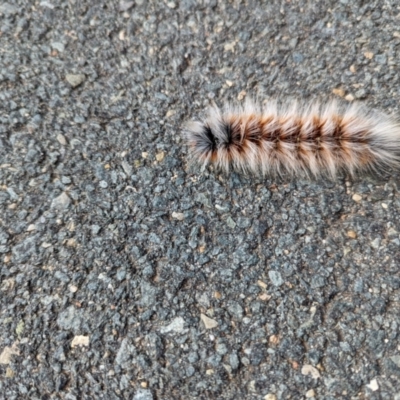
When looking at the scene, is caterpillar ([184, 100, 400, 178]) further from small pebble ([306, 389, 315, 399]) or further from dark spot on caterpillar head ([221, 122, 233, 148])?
small pebble ([306, 389, 315, 399])

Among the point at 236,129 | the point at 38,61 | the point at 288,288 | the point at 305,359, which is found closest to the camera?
the point at 305,359

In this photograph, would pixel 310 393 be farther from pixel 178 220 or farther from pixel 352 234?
pixel 178 220

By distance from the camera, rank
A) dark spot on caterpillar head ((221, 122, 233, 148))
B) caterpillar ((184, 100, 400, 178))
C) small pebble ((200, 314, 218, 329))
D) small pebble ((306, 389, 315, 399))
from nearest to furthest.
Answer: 1. small pebble ((306, 389, 315, 399))
2. small pebble ((200, 314, 218, 329))
3. caterpillar ((184, 100, 400, 178))
4. dark spot on caterpillar head ((221, 122, 233, 148))

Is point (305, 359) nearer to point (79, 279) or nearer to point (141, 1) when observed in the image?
point (79, 279)

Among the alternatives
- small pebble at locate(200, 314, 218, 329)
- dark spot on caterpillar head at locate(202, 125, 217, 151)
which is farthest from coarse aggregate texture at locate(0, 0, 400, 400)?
dark spot on caterpillar head at locate(202, 125, 217, 151)

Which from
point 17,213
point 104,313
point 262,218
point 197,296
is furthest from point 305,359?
point 17,213

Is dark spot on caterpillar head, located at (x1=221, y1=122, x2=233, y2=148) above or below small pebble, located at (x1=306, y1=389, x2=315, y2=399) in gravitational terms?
above

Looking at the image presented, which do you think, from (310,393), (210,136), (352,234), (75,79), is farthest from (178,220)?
(75,79)

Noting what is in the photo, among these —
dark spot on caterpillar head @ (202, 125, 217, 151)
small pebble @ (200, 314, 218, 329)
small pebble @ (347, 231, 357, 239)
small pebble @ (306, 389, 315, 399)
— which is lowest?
small pebble @ (306, 389, 315, 399)
